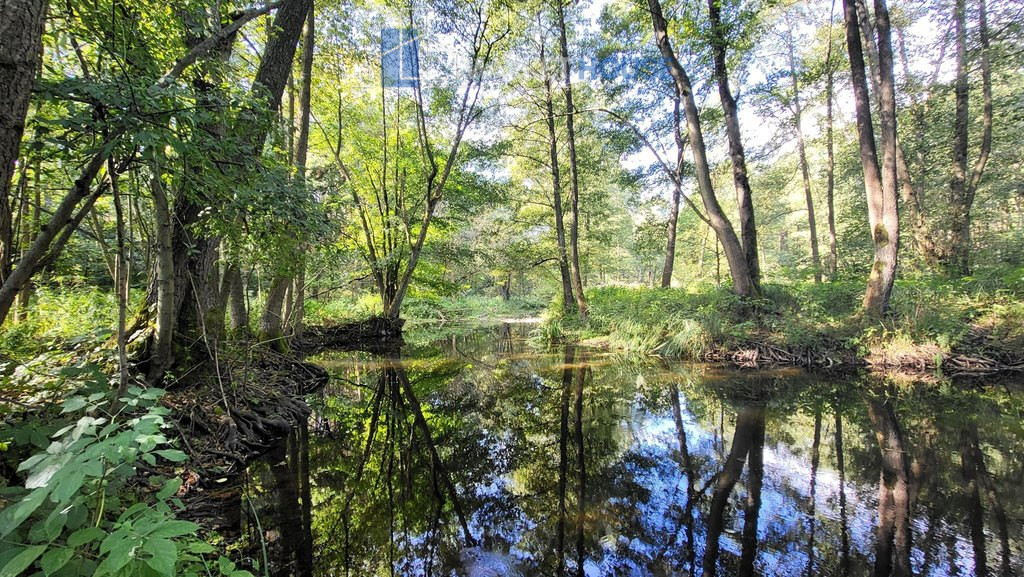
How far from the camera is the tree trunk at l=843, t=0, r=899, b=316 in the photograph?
6777 millimetres

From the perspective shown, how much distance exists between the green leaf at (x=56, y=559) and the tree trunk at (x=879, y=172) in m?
9.74

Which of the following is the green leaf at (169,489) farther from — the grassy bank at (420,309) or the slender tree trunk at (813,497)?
the grassy bank at (420,309)

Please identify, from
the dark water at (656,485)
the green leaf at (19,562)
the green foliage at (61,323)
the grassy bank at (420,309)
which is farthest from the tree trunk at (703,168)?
the grassy bank at (420,309)

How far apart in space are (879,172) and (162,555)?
396 inches

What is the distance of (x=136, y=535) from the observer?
111cm

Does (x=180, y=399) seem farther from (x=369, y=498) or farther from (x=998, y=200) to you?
(x=998, y=200)

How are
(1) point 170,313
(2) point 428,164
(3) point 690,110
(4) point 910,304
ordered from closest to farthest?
(1) point 170,313
(4) point 910,304
(3) point 690,110
(2) point 428,164

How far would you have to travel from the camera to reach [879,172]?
691 centimetres

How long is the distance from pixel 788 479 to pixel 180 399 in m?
5.55

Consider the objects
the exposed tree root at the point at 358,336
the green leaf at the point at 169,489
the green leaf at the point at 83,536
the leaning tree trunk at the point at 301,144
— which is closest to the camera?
the green leaf at the point at 83,536

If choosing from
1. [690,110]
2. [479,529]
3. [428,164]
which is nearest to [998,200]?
[690,110]

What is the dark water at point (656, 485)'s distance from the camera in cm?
225

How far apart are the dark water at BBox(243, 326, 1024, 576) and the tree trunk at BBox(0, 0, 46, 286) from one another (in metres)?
2.42

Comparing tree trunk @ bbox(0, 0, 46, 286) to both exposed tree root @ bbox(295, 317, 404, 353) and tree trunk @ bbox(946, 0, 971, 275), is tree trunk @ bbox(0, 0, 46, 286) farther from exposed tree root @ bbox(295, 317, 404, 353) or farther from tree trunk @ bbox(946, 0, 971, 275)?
tree trunk @ bbox(946, 0, 971, 275)
